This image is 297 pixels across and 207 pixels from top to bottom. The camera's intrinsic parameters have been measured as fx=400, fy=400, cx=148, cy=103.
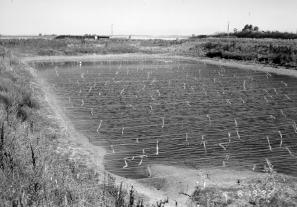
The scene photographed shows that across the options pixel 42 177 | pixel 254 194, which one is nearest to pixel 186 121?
pixel 254 194

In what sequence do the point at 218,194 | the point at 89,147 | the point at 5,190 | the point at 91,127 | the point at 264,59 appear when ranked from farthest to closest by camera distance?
the point at 264,59 < the point at 91,127 < the point at 89,147 < the point at 218,194 < the point at 5,190

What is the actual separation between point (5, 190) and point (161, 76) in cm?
2938

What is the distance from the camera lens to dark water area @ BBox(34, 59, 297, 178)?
12102 millimetres

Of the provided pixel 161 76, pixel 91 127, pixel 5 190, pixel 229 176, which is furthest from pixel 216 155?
pixel 161 76

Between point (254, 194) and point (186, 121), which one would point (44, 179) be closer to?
point (254, 194)

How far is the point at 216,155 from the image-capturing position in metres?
12.3

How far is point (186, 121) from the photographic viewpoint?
55.6ft

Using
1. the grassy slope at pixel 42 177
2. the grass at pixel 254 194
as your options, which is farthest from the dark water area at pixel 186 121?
the grassy slope at pixel 42 177

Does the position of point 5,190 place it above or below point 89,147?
above

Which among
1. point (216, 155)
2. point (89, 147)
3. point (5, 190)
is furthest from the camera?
point (89, 147)

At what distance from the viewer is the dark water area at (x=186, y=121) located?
12.1 meters

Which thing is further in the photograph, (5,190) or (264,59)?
(264,59)

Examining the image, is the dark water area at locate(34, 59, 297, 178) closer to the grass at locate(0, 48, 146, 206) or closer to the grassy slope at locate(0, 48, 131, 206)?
the grassy slope at locate(0, 48, 131, 206)

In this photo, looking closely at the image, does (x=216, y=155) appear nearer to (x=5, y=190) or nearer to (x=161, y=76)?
(x=5, y=190)
